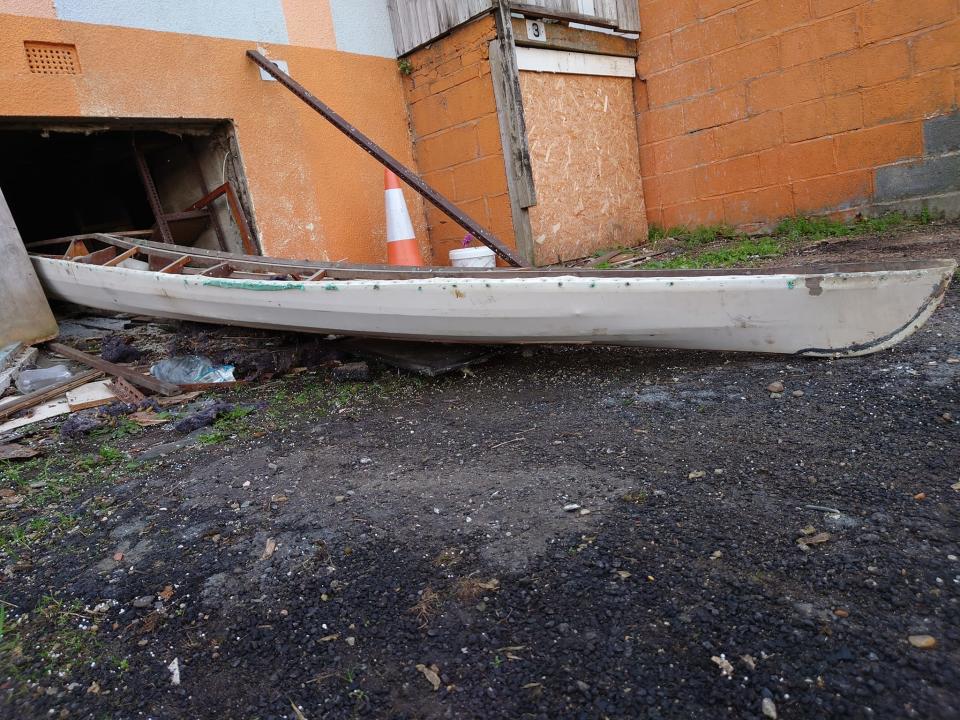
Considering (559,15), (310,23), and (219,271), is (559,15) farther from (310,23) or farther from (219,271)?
(219,271)

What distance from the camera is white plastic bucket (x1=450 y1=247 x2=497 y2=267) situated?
4.82 metres

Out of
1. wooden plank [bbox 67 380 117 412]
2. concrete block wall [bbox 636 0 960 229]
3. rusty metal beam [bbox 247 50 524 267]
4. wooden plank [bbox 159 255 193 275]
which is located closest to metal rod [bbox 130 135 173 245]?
rusty metal beam [bbox 247 50 524 267]

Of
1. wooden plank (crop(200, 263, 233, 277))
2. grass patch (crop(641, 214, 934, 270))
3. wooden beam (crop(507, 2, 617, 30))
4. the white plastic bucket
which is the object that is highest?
wooden beam (crop(507, 2, 617, 30))

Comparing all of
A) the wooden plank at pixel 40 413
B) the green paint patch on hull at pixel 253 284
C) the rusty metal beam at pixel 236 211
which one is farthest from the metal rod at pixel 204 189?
the wooden plank at pixel 40 413

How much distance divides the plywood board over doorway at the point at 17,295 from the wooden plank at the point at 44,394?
67cm

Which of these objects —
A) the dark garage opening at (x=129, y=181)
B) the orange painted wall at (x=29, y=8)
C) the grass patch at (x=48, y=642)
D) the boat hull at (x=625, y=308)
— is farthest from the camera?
the dark garage opening at (x=129, y=181)

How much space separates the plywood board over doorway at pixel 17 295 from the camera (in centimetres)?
361

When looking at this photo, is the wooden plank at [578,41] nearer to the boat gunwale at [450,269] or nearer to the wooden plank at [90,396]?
the boat gunwale at [450,269]

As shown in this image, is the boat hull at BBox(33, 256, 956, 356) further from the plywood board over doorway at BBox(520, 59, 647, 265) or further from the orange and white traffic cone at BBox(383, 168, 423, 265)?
the plywood board over doorway at BBox(520, 59, 647, 265)

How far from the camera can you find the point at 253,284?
310 centimetres

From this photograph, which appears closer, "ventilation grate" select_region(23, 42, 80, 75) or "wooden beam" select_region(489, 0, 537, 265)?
"ventilation grate" select_region(23, 42, 80, 75)

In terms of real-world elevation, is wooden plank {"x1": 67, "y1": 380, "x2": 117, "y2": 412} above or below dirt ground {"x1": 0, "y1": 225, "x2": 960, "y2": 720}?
above

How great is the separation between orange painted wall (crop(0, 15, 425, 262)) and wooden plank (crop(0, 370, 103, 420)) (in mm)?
1740

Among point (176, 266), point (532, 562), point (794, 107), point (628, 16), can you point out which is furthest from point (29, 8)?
point (794, 107)
